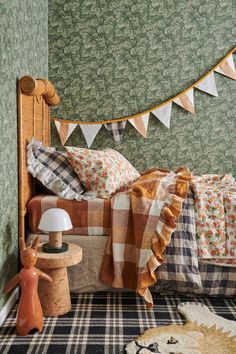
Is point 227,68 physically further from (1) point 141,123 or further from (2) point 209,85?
(1) point 141,123

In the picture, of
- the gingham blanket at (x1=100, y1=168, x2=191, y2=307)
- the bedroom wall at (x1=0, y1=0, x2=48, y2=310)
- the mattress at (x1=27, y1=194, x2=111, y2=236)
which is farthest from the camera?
the mattress at (x1=27, y1=194, x2=111, y2=236)

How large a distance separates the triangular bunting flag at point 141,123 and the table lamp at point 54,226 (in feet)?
5.48

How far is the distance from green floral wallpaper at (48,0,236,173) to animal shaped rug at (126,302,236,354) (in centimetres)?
187

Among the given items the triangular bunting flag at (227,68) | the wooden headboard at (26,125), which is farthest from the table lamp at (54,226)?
the triangular bunting flag at (227,68)

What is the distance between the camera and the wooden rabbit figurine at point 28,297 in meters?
1.79

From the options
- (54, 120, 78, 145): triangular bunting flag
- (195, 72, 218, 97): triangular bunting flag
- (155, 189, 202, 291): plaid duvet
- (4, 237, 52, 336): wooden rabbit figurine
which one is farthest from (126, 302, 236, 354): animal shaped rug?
(195, 72, 218, 97): triangular bunting flag

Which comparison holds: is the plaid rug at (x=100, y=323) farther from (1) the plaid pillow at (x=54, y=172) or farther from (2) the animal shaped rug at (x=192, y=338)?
(1) the plaid pillow at (x=54, y=172)

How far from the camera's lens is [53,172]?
2.41 meters

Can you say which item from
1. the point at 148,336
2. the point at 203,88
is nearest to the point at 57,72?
the point at 203,88

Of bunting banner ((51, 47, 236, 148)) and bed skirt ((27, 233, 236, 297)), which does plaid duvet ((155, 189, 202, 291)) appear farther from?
bunting banner ((51, 47, 236, 148))

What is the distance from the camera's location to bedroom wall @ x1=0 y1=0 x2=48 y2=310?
1.91 metres

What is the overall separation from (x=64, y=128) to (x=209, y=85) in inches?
52.1

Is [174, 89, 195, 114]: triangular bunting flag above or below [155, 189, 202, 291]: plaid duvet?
above

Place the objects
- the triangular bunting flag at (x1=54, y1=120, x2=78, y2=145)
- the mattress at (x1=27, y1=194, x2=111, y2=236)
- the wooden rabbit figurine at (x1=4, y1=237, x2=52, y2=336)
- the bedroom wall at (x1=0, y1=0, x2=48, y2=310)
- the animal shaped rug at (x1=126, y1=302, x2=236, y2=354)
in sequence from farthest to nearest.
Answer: the triangular bunting flag at (x1=54, y1=120, x2=78, y2=145) → the mattress at (x1=27, y1=194, x2=111, y2=236) → the bedroom wall at (x1=0, y1=0, x2=48, y2=310) → the wooden rabbit figurine at (x1=4, y1=237, x2=52, y2=336) → the animal shaped rug at (x1=126, y1=302, x2=236, y2=354)
